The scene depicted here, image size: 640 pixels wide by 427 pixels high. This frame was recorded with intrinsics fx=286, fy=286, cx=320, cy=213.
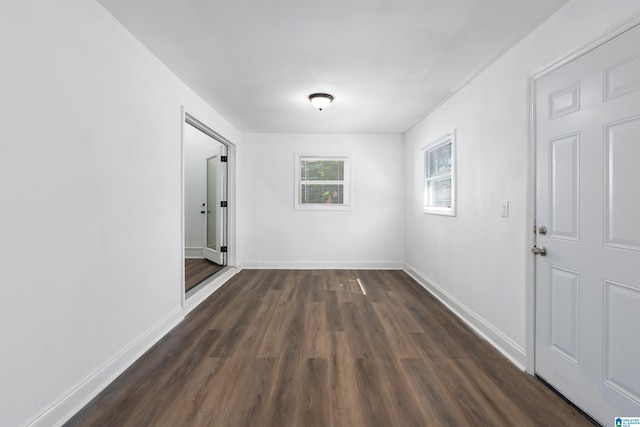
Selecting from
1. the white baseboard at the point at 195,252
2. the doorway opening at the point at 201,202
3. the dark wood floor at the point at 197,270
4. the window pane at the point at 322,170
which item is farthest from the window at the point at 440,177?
the white baseboard at the point at 195,252

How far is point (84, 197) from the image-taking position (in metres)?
1.72

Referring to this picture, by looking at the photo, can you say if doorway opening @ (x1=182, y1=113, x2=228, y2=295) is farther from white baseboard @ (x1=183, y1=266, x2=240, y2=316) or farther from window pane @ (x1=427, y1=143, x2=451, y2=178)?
window pane @ (x1=427, y1=143, x2=451, y2=178)

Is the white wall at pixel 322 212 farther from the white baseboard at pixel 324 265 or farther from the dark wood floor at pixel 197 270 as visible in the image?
the dark wood floor at pixel 197 270

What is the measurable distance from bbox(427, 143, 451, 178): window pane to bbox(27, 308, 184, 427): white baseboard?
11.7ft

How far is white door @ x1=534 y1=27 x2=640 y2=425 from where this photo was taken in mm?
1440

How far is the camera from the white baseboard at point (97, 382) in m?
1.51

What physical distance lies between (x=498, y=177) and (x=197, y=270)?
460 centimetres

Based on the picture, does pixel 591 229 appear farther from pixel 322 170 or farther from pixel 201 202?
pixel 201 202

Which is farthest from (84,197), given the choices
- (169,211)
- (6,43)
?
(169,211)

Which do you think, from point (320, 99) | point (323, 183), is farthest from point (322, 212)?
point (320, 99)

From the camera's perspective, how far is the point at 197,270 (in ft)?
16.2

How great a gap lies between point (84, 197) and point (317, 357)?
1.94 metres

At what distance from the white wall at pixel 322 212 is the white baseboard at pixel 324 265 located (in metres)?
0.02

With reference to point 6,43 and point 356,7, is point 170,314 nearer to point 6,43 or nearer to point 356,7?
point 6,43
